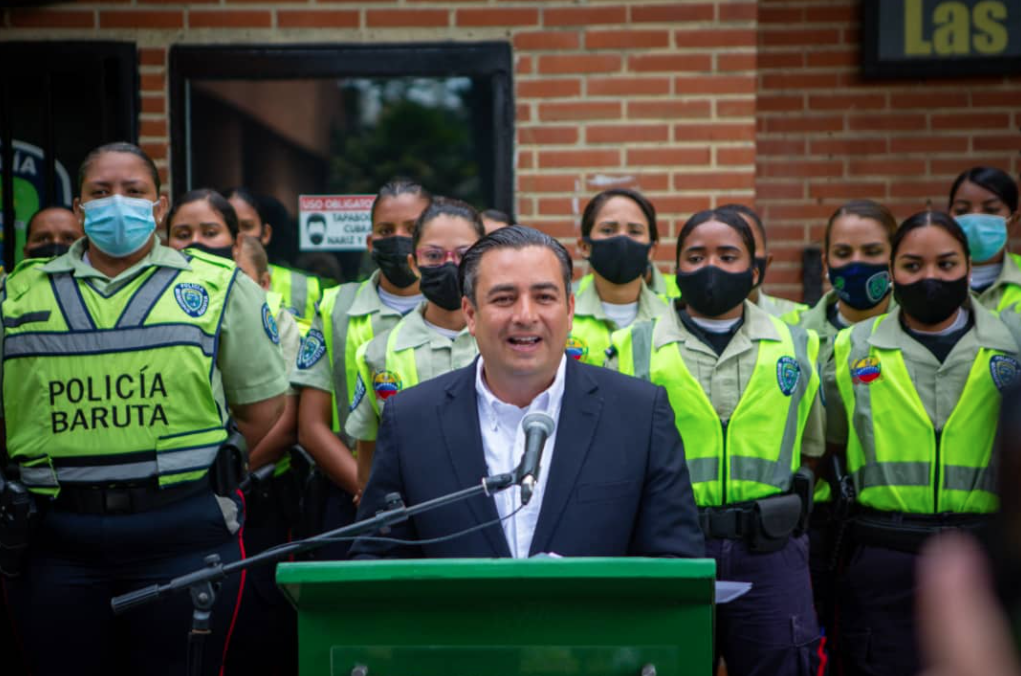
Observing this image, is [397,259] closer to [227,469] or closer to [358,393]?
[358,393]

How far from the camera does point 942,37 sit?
6.35 metres

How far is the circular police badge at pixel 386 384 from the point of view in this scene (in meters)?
4.39

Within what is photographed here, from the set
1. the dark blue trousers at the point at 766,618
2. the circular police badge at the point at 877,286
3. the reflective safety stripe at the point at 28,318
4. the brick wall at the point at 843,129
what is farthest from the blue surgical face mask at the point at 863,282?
the reflective safety stripe at the point at 28,318

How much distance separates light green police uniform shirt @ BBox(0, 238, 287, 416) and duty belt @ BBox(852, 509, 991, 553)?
215 cm

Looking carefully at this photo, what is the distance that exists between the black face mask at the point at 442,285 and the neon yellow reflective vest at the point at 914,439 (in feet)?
4.94

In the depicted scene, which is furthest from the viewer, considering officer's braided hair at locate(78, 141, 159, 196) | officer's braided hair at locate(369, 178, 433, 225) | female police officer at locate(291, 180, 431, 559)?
officer's braided hair at locate(369, 178, 433, 225)

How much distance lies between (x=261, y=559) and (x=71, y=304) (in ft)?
5.69

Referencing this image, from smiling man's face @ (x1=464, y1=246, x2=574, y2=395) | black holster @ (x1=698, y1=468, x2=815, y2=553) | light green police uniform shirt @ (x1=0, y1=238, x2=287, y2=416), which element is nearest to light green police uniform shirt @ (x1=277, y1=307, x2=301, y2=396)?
light green police uniform shirt @ (x1=0, y1=238, x2=287, y2=416)

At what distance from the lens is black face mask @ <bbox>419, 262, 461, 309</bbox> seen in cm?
448

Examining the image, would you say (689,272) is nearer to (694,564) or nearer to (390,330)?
(390,330)

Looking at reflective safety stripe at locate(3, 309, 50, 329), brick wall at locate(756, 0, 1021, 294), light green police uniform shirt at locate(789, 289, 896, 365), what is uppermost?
brick wall at locate(756, 0, 1021, 294)

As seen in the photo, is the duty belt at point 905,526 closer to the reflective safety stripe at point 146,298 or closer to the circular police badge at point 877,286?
the circular police badge at point 877,286

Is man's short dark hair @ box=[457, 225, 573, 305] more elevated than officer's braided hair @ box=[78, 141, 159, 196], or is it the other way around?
officer's braided hair @ box=[78, 141, 159, 196]

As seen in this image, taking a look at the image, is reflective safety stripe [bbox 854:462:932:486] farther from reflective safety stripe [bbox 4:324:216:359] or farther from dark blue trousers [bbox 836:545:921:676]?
reflective safety stripe [bbox 4:324:216:359]
